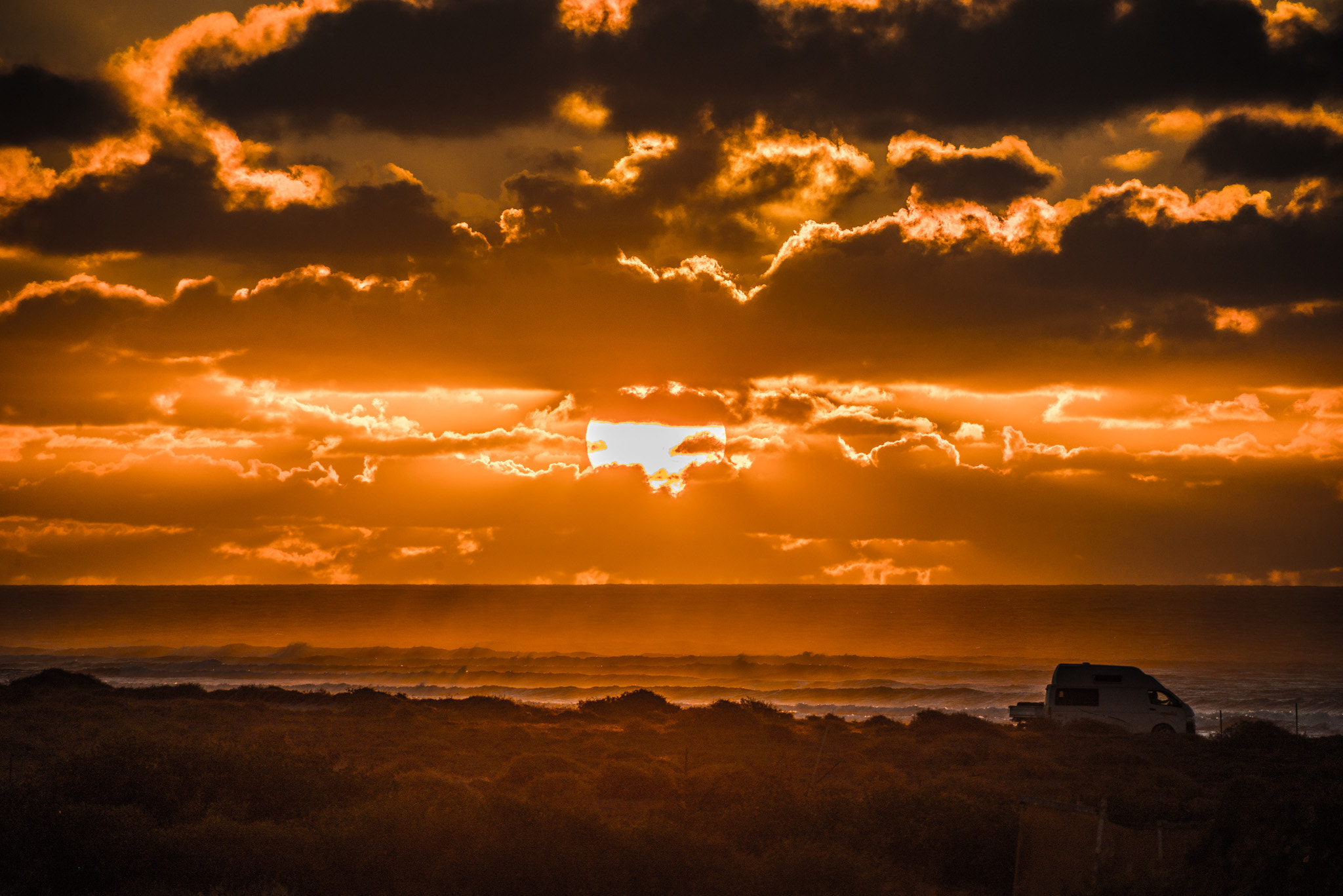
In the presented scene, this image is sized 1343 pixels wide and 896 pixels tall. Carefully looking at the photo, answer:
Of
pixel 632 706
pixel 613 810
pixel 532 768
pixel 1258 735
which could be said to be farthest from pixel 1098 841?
pixel 632 706

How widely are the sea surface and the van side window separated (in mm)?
13022

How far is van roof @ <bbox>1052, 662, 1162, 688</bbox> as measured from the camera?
3167cm

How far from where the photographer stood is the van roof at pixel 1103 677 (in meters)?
31.7

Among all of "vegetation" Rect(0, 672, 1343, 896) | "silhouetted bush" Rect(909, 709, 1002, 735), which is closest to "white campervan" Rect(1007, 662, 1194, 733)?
"silhouetted bush" Rect(909, 709, 1002, 735)

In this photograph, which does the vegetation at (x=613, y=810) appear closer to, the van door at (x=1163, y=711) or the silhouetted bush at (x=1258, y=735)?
the silhouetted bush at (x=1258, y=735)

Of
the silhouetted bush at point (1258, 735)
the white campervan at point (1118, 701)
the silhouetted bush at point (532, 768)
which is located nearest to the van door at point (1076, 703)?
the white campervan at point (1118, 701)

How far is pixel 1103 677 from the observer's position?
105 ft

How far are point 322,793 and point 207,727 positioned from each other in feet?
50.9

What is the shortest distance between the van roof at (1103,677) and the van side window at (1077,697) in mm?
138

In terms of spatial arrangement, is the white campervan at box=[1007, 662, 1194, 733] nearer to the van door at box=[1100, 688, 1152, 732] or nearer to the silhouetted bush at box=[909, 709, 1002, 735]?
the van door at box=[1100, 688, 1152, 732]

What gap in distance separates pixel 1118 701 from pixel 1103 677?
35.1 inches

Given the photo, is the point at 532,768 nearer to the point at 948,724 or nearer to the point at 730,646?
the point at 948,724

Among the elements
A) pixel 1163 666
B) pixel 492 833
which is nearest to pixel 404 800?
pixel 492 833

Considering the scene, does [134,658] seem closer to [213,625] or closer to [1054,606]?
[213,625]
